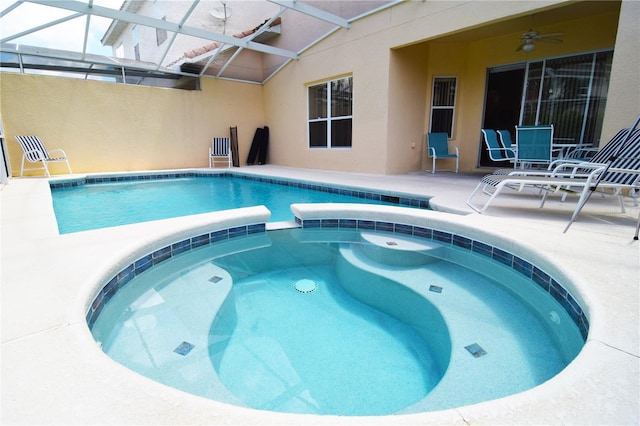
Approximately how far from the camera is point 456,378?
141 cm

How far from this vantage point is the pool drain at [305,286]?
2404 millimetres

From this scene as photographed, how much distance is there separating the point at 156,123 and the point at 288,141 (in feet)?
11.9

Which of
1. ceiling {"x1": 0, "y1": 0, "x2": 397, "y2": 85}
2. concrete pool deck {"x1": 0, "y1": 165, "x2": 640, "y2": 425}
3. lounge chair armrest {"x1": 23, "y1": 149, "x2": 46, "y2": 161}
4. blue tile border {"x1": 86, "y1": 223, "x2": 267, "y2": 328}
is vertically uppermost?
ceiling {"x1": 0, "y1": 0, "x2": 397, "y2": 85}

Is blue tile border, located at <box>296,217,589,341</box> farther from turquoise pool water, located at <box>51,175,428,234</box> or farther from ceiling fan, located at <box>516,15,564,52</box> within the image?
ceiling fan, located at <box>516,15,564,52</box>

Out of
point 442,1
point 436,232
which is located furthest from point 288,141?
point 436,232

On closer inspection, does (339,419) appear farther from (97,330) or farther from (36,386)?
(97,330)

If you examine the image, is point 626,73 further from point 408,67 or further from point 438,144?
point 408,67

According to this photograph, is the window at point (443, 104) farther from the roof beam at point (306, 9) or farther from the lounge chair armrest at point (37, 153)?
the lounge chair armrest at point (37, 153)

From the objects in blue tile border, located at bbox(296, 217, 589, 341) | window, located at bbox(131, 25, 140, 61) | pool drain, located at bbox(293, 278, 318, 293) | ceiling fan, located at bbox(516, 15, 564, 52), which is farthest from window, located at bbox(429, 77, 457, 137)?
window, located at bbox(131, 25, 140, 61)

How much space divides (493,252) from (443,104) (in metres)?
5.95

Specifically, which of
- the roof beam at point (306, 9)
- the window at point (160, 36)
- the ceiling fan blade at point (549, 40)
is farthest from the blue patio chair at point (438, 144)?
the window at point (160, 36)

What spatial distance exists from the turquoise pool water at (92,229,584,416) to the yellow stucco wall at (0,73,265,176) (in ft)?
23.3

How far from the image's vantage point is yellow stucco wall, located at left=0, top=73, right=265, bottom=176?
7066 millimetres

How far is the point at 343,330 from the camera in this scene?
195 cm
